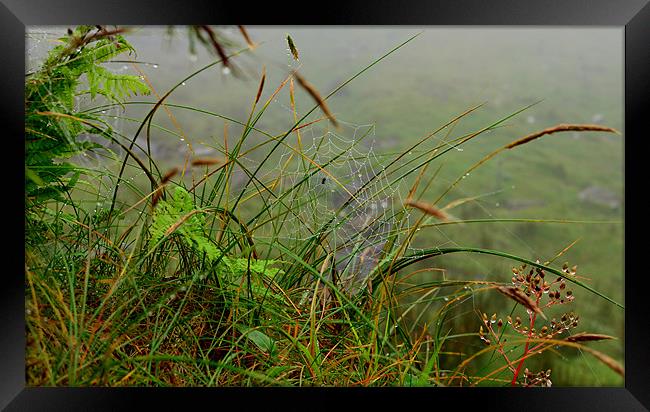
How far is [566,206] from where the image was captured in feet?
24.1

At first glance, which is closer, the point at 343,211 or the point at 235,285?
the point at 235,285

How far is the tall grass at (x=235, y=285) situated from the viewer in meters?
1.52

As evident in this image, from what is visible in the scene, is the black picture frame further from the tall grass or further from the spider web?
the spider web

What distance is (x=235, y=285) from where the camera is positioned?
5.47ft

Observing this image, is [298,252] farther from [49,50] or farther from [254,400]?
[49,50]
